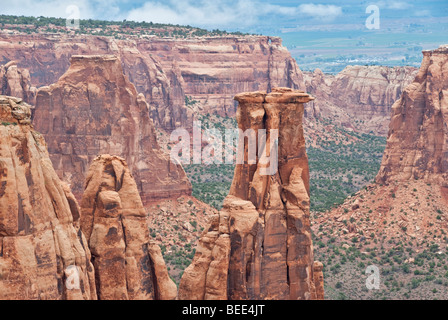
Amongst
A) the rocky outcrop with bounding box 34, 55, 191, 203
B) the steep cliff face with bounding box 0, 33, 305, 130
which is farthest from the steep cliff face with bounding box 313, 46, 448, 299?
the steep cliff face with bounding box 0, 33, 305, 130

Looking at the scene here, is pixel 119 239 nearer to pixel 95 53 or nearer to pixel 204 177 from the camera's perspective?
pixel 204 177

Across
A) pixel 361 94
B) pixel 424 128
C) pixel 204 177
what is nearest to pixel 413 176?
pixel 424 128

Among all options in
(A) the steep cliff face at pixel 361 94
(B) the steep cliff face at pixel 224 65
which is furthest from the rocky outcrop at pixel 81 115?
(A) the steep cliff face at pixel 361 94

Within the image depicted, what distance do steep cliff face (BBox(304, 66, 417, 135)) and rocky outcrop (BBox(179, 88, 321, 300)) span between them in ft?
450

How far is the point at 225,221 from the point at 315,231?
49537 mm

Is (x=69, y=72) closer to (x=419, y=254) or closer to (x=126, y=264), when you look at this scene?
(x=419, y=254)

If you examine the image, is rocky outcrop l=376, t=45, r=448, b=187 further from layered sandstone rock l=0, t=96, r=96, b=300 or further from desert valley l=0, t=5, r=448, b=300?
layered sandstone rock l=0, t=96, r=96, b=300

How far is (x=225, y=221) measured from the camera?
138 ft

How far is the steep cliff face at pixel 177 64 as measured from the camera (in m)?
131

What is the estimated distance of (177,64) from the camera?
145375 mm

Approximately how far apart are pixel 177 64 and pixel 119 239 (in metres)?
108

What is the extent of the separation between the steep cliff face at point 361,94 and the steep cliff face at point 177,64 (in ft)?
57.8

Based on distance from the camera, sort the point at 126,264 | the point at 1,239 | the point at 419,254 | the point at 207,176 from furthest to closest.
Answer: the point at 207,176
the point at 419,254
the point at 126,264
the point at 1,239
